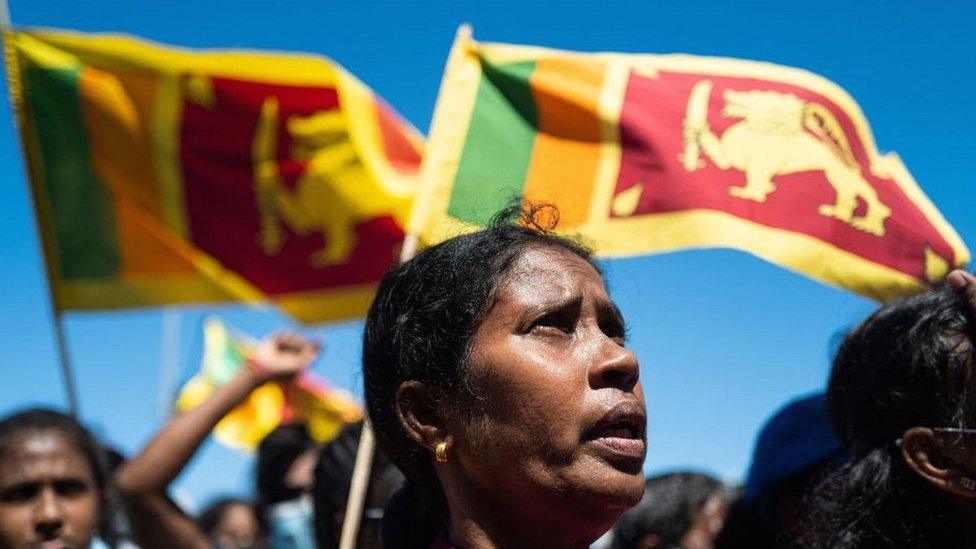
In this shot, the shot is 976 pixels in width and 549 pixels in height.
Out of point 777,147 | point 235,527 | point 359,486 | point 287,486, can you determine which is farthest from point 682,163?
point 235,527

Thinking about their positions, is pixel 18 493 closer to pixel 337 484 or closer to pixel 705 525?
pixel 337 484

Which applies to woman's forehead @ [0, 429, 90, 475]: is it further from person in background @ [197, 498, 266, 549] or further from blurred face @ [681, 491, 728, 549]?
person in background @ [197, 498, 266, 549]

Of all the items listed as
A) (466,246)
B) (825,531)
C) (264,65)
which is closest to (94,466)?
(466,246)

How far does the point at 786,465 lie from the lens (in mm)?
3369

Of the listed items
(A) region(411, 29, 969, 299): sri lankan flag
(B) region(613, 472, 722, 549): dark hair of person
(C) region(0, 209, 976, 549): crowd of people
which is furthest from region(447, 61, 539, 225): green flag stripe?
(C) region(0, 209, 976, 549): crowd of people

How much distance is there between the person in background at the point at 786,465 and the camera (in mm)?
3322

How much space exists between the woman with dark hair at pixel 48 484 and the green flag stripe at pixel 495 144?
5.10 feet

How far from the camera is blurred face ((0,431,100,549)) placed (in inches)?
130

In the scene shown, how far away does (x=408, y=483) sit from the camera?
8.23 ft

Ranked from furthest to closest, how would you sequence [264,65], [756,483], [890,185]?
[264,65] → [890,185] → [756,483]

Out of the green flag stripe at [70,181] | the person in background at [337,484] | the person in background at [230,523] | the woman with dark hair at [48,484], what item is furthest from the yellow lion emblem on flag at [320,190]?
the woman with dark hair at [48,484]

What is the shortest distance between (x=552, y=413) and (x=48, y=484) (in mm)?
1903

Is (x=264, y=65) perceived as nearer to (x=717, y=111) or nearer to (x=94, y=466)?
(x=717, y=111)

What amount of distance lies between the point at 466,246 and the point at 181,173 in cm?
399
